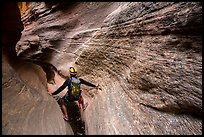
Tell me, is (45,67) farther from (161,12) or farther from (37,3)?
(161,12)

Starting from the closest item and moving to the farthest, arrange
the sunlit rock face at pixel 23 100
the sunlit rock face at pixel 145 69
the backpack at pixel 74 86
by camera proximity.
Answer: the sunlit rock face at pixel 145 69, the sunlit rock face at pixel 23 100, the backpack at pixel 74 86

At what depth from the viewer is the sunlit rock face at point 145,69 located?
3.40m

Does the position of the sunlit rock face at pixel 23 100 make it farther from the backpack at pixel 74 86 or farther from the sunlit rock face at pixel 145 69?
the backpack at pixel 74 86

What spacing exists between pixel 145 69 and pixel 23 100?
471 centimetres

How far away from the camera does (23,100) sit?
6820 millimetres

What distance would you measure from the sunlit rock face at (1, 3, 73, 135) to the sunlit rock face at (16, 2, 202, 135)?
4.87ft

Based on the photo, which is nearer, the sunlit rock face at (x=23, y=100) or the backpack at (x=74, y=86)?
the sunlit rock face at (x=23, y=100)

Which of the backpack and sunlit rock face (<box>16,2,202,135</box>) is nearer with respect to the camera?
sunlit rock face (<box>16,2,202,135</box>)

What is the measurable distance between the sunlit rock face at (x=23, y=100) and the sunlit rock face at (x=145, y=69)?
148 cm

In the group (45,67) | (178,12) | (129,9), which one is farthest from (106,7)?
(45,67)

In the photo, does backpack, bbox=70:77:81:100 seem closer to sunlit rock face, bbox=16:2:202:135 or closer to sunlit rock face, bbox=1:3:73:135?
sunlit rock face, bbox=16:2:202:135

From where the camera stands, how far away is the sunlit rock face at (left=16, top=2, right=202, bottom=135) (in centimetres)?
340

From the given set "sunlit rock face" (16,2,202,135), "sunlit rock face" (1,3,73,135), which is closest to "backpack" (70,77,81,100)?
"sunlit rock face" (16,2,202,135)

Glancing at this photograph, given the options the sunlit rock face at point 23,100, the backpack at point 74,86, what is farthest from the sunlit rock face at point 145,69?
the sunlit rock face at point 23,100
